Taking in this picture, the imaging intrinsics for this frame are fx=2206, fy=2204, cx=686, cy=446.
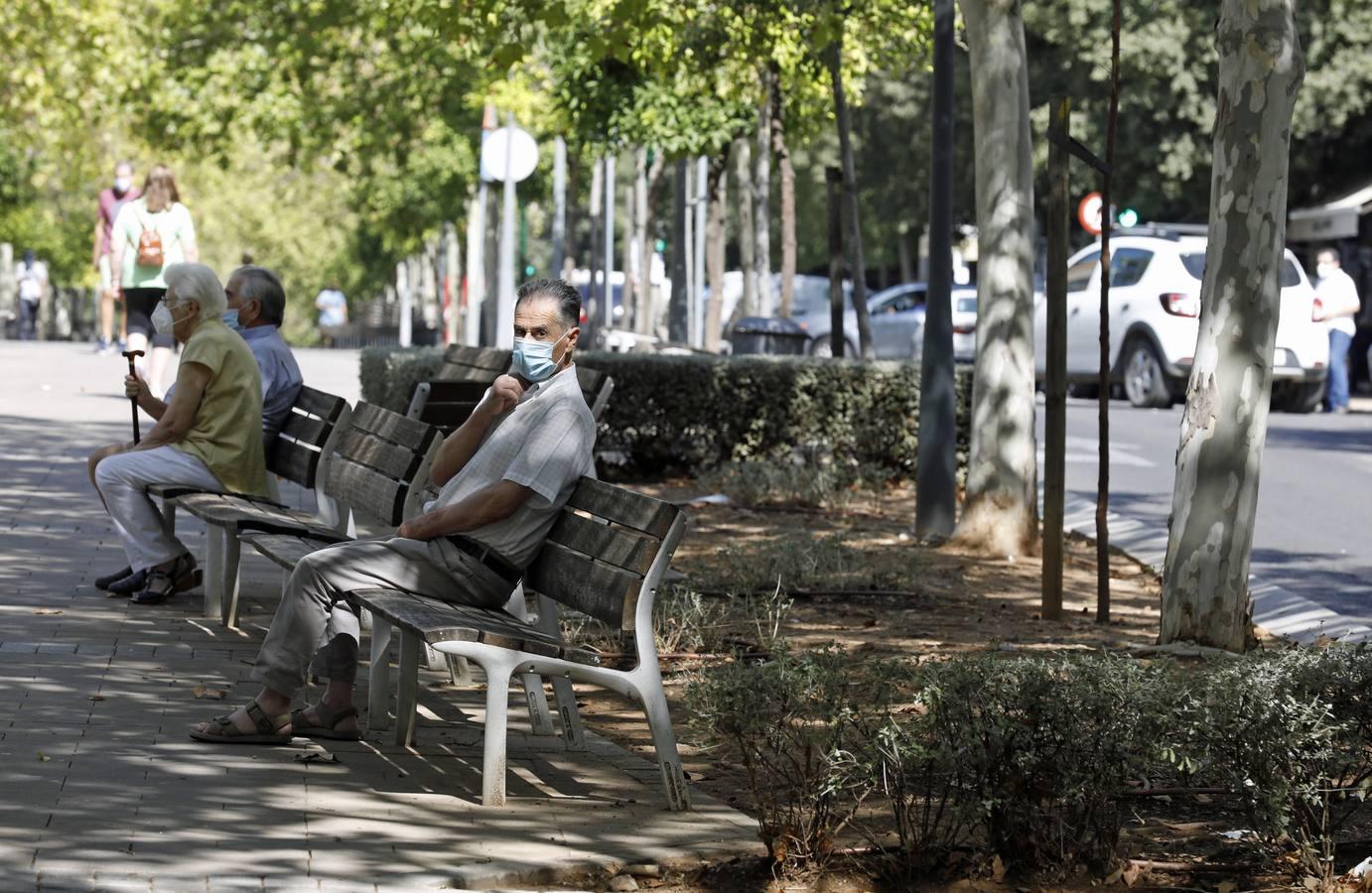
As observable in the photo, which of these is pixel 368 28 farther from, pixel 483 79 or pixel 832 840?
pixel 832 840

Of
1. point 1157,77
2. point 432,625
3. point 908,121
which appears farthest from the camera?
point 908,121

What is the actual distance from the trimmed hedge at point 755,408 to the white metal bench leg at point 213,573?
20.1ft

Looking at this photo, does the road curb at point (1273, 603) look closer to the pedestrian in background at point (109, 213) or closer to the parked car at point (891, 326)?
the pedestrian in background at point (109, 213)

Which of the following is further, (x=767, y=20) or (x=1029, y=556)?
(x=767, y=20)

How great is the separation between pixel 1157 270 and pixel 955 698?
69.0ft

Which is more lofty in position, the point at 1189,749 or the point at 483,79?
the point at 483,79

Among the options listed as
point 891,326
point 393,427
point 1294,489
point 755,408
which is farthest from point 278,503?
point 891,326

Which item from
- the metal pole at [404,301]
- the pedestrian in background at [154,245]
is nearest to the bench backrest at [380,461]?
the pedestrian in background at [154,245]

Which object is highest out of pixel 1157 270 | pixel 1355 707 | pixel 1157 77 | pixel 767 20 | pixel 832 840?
pixel 1157 77

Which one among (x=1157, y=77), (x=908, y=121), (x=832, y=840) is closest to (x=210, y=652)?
(x=832, y=840)

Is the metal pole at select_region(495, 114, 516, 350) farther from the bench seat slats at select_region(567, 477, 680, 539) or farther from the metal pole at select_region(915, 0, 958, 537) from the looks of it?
the bench seat slats at select_region(567, 477, 680, 539)

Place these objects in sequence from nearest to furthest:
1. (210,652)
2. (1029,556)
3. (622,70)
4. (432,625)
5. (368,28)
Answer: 1. (432,625)
2. (210,652)
3. (1029,556)
4. (622,70)
5. (368,28)

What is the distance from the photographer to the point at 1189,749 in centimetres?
517

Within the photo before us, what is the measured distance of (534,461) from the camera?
20.2 ft
